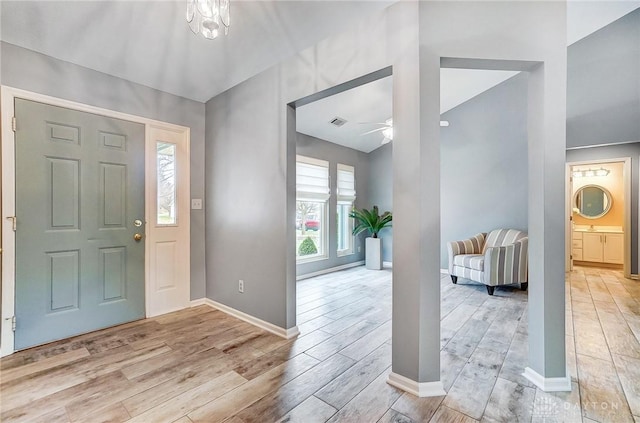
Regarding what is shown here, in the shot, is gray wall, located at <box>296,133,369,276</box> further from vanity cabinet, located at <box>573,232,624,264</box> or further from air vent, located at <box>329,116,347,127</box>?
vanity cabinet, located at <box>573,232,624,264</box>

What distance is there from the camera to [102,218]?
2.60m

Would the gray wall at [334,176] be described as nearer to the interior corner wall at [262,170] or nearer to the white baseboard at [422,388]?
the interior corner wall at [262,170]

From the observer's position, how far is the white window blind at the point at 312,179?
15.2 ft

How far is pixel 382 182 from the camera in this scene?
19.5ft

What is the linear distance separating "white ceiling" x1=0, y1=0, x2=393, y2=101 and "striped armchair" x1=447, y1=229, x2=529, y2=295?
135 inches

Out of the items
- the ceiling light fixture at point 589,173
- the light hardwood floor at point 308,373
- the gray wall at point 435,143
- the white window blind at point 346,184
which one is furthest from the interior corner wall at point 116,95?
the ceiling light fixture at point 589,173

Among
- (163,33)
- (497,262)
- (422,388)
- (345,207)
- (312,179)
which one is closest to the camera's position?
(422,388)

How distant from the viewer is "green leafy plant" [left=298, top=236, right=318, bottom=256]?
4777mm

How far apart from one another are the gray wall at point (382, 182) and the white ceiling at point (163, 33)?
376cm

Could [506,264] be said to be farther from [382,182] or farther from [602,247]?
[602,247]

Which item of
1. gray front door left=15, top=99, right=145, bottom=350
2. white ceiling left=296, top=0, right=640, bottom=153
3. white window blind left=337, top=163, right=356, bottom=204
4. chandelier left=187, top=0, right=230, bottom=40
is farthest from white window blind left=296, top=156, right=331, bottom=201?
chandelier left=187, top=0, right=230, bottom=40

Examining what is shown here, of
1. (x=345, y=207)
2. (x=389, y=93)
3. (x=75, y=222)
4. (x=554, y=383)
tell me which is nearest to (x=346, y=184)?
(x=345, y=207)

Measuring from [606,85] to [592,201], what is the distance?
278 cm

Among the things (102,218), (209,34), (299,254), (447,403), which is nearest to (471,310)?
(447,403)
